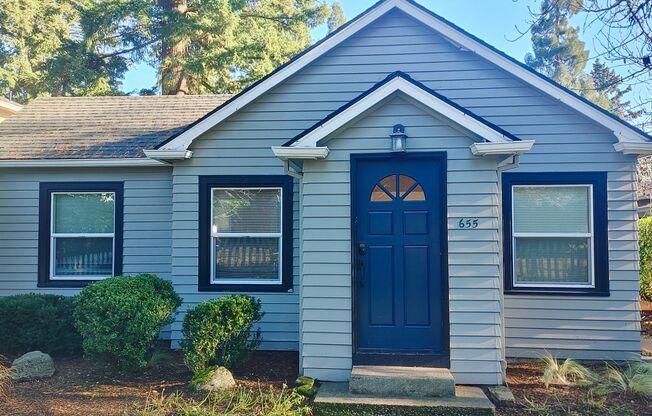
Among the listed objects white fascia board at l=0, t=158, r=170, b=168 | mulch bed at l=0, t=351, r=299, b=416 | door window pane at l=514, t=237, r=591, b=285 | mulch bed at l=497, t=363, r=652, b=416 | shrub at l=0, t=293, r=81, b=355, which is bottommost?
mulch bed at l=497, t=363, r=652, b=416

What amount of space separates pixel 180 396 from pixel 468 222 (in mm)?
3590

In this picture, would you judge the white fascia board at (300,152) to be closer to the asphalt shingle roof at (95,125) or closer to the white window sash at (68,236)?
the asphalt shingle roof at (95,125)

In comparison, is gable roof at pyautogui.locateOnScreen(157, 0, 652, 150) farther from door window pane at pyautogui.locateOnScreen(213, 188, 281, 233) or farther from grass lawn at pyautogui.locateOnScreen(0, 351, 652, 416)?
grass lawn at pyautogui.locateOnScreen(0, 351, 652, 416)

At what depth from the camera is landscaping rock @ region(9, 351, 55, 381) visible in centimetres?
568

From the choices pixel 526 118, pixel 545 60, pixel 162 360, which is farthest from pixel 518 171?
pixel 545 60

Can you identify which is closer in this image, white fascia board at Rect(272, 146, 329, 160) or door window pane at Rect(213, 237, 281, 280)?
white fascia board at Rect(272, 146, 329, 160)

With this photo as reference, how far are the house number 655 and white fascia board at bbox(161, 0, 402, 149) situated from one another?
10.8ft

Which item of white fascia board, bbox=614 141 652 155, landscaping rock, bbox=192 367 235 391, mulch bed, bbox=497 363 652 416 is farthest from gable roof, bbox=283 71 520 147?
mulch bed, bbox=497 363 652 416

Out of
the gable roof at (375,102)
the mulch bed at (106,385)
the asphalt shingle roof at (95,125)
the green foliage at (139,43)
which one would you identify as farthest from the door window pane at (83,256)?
the green foliage at (139,43)

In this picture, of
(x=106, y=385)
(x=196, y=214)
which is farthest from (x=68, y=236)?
(x=106, y=385)

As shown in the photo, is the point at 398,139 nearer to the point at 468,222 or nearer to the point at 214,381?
the point at 468,222

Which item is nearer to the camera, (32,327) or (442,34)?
(32,327)

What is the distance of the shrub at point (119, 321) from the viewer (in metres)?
5.50

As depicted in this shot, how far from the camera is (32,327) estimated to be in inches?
260
